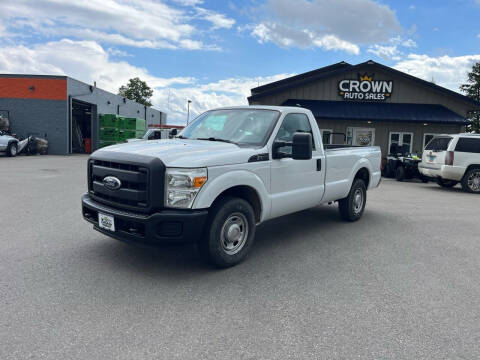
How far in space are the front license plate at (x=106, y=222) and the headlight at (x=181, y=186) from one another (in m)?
0.72

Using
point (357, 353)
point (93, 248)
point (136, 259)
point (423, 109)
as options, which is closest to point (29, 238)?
point (93, 248)

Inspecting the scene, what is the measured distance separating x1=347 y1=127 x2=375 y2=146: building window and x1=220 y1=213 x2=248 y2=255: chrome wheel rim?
18.5 metres

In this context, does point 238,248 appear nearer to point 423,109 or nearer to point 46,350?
point 46,350

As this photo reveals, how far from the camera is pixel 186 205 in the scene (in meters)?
3.97

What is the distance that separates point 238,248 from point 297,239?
5.31 feet

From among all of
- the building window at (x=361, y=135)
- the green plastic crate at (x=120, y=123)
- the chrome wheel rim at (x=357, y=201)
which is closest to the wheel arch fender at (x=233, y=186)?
the chrome wheel rim at (x=357, y=201)

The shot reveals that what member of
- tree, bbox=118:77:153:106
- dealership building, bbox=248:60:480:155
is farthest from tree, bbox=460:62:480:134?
tree, bbox=118:77:153:106

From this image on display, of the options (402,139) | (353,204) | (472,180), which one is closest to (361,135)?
(402,139)

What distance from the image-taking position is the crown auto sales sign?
73.2ft

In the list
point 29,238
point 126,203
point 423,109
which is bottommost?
point 29,238

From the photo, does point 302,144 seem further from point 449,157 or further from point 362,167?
point 449,157

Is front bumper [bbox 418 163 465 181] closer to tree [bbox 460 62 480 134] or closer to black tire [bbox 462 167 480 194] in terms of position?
black tire [bbox 462 167 480 194]

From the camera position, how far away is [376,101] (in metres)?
22.5

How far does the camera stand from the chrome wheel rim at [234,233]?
14.5 ft
